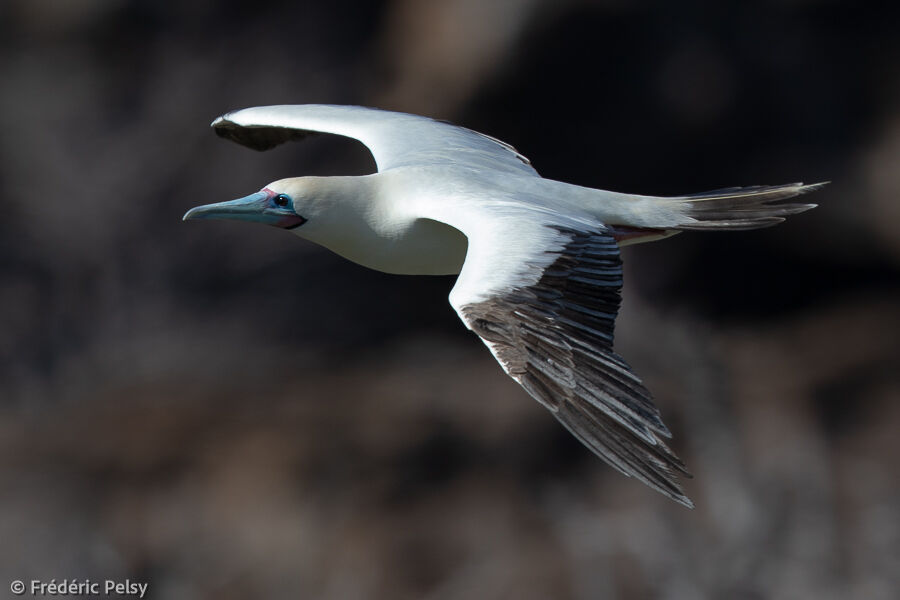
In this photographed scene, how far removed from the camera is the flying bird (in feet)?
13.3

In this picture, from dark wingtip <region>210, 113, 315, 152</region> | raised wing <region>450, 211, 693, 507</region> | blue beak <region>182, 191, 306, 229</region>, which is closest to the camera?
raised wing <region>450, 211, 693, 507</region>

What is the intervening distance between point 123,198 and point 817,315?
6.24m

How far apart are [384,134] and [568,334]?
6.82 feet

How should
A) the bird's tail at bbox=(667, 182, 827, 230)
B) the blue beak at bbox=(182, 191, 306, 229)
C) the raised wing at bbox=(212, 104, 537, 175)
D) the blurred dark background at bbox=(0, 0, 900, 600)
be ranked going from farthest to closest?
the blurred dark background at bbox=(0, 0, 900, 600) → the raised wing at bbox=(212, 104, 537, 175) → the bird's tail at bbox=(667, 182, 827, 230) → the blue beak at bbox=(182, 191, 306, 229)

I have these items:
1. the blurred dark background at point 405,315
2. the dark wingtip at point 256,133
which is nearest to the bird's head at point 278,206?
the dark wingtip at point 256,133

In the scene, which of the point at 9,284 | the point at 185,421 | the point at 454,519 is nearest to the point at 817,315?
the point at 454,519

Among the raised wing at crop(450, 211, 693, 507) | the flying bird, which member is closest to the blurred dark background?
the flying bird

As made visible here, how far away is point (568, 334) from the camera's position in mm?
4199

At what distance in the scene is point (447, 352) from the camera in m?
11.4

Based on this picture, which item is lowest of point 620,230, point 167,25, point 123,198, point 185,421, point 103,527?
point 103,527

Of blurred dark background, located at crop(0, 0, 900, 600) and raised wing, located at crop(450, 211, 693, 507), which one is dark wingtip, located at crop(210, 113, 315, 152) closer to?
raised wing, located at crop(450, 211, 693, 507)

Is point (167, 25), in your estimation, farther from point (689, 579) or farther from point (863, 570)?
point (863, 570)

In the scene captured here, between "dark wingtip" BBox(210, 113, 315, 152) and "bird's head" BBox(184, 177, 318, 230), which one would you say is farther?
"dark wingtip" BBox(210, 113, 315, 152)

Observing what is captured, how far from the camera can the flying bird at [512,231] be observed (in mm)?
4047
